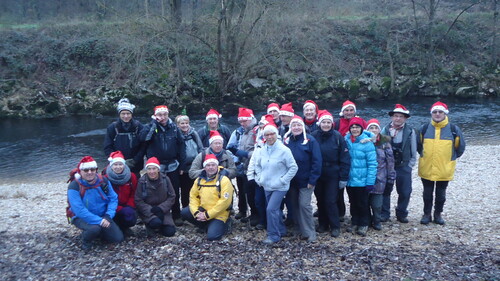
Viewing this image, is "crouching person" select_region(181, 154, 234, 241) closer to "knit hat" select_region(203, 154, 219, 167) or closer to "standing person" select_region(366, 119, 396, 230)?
"knit hat" select_region(203, 154, 219, 167)

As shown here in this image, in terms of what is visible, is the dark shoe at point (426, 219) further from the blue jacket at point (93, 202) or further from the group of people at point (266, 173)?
the blue jacket at point (93, 202)

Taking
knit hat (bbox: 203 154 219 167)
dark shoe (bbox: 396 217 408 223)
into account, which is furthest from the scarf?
dark shoe (bbox: 396 217 408 223)

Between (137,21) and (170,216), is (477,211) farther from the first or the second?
(137,21)

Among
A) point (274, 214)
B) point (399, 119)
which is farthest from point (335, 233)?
point (399, 119)

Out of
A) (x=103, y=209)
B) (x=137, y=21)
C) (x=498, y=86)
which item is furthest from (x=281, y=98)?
(x=103, y=209)

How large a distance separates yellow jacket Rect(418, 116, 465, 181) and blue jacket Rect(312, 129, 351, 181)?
155 cm

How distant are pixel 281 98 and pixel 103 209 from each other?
19.1 meters

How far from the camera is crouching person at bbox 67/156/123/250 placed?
6285 millimetres

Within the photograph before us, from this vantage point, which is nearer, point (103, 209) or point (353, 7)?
point (103, 209)

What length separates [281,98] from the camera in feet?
81.7

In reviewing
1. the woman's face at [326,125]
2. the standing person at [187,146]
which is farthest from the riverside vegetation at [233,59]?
the woman's face at [326,125]

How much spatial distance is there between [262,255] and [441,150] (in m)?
3.36

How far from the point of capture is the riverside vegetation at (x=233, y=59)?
22734mm

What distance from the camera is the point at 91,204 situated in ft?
21.0
